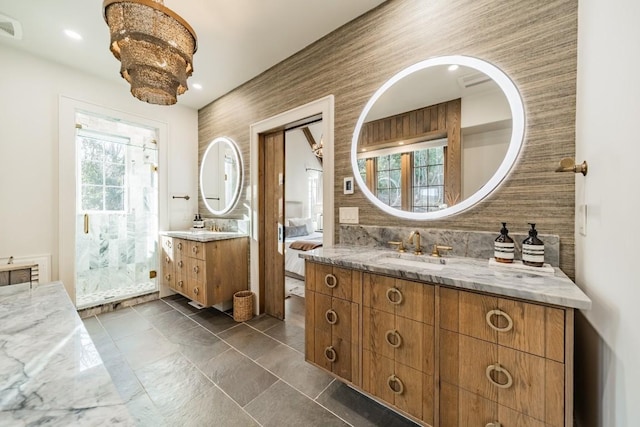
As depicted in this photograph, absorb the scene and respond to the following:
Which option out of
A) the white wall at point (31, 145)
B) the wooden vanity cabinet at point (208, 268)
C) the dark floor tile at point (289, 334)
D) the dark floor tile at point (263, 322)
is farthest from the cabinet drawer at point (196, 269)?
the white wall at point (31, 145)

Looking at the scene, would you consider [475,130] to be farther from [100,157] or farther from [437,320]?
[100,157]

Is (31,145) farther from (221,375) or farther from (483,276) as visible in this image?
(483,276)

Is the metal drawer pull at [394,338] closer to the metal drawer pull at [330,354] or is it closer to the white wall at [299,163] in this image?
the metal drawer pull at [330,354]

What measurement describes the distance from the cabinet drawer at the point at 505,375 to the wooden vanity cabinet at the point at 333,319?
1.56ft

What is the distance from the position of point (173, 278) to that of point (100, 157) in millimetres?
1721

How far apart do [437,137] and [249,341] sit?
2.30m

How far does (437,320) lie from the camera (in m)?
1.09

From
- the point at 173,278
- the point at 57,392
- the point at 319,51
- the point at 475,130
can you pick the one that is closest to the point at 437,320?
the point at 475,130

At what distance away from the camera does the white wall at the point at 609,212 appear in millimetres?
668

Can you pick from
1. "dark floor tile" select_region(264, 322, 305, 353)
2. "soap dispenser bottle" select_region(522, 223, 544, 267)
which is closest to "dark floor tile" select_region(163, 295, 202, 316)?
"dark floor tile" select_region(264, 322, 305, 353)

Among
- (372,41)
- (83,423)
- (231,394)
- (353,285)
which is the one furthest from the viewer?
(372,41)

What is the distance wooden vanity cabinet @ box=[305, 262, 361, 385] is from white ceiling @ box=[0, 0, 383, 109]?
6.40 ft

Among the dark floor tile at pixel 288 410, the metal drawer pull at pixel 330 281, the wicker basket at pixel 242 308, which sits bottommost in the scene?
the dark floor tile at pixel 288 410

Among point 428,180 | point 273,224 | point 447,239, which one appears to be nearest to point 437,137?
point 428,180
